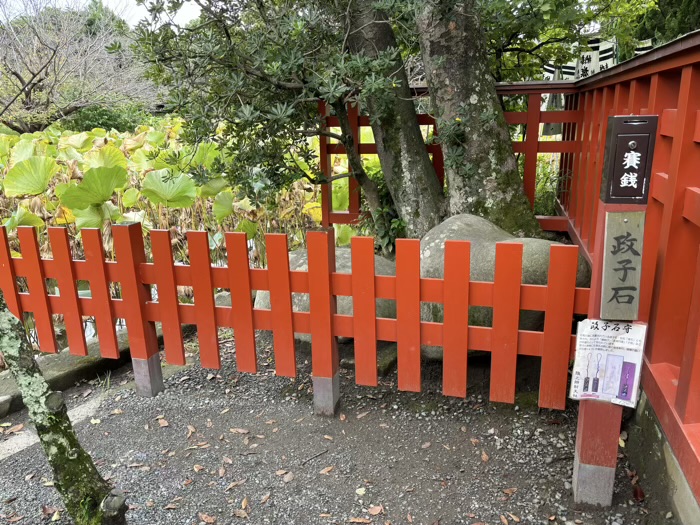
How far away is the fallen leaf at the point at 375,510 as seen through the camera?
2135 millimetres

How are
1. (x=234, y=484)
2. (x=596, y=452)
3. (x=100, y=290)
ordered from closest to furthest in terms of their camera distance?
(x=596, y=452), (x=234, y=484), (x=100, y=290)

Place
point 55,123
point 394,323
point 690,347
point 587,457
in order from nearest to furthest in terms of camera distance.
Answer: point 690,347, point 587,457, point 394,323, point 55,123

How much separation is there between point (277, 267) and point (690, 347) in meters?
1.72

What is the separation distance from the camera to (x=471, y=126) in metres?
3.52

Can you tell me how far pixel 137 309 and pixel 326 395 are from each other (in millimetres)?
1128

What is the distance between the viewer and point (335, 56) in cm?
299

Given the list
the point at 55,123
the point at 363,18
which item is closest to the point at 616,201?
the point at 363,18

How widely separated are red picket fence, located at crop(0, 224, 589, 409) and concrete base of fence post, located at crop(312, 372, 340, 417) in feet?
0.16

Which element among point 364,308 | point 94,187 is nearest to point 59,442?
point 364,308

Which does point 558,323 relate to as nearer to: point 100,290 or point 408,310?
point 408,310

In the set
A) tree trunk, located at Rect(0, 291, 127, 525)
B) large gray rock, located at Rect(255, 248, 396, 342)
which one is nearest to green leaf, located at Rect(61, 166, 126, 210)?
large gray rock, located at Rect(255, 248, 396, 342)

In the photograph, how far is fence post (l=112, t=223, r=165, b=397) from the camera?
2.82 m

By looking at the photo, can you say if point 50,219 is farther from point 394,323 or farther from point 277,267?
point 394,323

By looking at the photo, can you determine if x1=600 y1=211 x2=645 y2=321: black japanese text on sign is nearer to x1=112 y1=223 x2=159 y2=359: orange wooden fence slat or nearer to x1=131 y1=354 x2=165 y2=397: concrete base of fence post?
x1=112 y1=223 x2=159 y2=359: orange wooden fence slat
